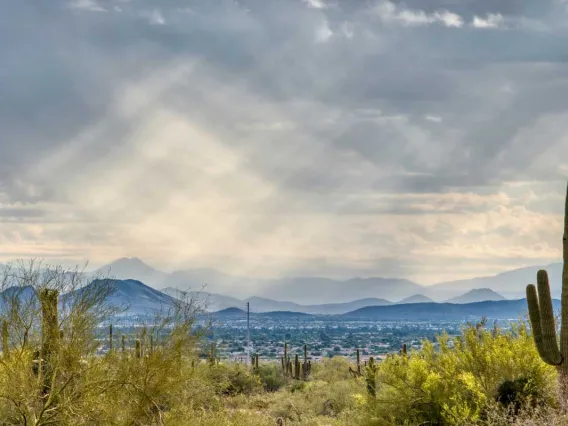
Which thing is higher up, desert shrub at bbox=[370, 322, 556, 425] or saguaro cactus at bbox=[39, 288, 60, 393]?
saguaro cactus at bbox=[39, 288, 60, 393]

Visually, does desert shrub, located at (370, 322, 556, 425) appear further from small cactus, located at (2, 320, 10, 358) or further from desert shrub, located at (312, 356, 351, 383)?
desert shrub, located at (312, 356, 351, 383)

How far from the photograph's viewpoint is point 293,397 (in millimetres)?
31734

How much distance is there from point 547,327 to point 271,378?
1095 inches

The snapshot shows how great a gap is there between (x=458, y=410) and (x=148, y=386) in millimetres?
9293

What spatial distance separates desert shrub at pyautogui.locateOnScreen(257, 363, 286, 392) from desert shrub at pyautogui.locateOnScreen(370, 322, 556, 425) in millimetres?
23819

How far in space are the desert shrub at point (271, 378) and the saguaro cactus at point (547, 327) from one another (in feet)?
86.0

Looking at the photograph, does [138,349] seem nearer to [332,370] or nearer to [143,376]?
[143,376]

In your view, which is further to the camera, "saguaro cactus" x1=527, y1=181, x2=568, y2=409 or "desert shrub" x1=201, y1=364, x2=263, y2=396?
"desert shrub" x1=201, y1=364, x2=263, y2=396

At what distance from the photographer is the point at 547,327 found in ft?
51.7

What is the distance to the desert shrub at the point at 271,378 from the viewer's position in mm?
41469

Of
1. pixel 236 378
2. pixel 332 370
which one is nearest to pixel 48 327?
pixel 236 378

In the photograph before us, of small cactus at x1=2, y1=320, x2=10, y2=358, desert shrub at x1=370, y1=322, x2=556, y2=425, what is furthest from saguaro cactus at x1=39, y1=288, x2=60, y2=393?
desert shrub at x1=370, y1=322, x2=556, y2=425

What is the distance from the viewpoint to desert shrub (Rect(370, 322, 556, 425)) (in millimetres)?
16312

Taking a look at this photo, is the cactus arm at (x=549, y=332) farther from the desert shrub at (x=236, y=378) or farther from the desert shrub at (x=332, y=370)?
the desert shrub at (x=332, y=370)
